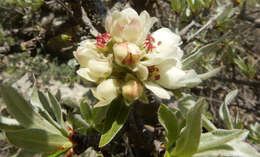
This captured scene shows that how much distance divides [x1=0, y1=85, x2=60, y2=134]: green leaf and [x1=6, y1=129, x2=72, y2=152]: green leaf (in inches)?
3.3

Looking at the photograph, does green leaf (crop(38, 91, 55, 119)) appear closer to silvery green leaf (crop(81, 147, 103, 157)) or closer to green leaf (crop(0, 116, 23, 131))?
green leaf (crop(0, 116, 23, 131))

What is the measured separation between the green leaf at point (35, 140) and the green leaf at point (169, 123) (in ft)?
2.21

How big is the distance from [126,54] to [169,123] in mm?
533

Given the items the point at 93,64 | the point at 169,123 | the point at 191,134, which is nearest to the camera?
the point at 191,134

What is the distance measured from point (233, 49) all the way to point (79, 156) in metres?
3.17

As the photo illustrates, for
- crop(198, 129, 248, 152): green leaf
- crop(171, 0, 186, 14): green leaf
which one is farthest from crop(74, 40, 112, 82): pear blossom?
crop(171, 0, 186, 14): green leaf

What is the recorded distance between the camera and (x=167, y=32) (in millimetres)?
1359

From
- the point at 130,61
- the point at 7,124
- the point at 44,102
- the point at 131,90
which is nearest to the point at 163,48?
the point at 130,61

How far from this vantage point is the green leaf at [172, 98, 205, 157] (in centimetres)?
97

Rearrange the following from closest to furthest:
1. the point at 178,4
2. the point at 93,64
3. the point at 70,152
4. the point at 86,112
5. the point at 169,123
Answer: the point at 93,64, the point at 169,123, the point at 70,152, the point at 86,112, the point at 178,4

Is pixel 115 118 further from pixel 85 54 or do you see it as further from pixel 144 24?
pixel 144 24

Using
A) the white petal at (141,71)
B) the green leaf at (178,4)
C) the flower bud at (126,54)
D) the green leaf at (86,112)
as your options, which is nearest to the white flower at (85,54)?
the flower bud at (126,54)

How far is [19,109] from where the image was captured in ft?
3.59

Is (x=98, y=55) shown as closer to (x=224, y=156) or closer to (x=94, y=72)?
(x=94, y=72)
